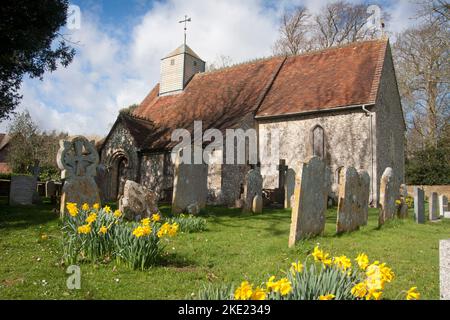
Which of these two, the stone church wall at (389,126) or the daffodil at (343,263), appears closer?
the daffodil at (343,263)

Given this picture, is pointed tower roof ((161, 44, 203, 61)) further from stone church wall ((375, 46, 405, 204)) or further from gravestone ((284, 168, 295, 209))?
→ gravestone ((284, 168, 295, 209))

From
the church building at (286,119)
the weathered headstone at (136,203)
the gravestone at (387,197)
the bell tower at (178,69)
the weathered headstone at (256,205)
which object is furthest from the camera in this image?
the bell tower at (178,69)

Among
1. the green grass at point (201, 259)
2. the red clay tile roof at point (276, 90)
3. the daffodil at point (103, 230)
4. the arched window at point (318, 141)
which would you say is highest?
the red clay tile roof at point (276, 90)

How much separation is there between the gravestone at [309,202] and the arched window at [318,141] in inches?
365

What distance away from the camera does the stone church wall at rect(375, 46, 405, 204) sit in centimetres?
1619

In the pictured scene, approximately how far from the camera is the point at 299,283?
2.90 metres

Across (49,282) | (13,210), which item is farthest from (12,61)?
(49,282)

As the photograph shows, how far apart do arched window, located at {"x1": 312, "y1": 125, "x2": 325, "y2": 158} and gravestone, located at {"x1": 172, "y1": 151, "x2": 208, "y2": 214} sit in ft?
23.5

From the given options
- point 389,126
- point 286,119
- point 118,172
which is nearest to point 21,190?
point 118,172

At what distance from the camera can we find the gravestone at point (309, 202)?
21.9 feet

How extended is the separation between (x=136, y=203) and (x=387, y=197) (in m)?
6.79

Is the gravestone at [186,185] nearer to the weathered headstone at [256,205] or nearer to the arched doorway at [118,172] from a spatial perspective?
the weathered headstone at [256,205]

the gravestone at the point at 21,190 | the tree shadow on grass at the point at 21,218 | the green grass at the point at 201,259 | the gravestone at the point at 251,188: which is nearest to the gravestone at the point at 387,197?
the green grass at the point at 201,259

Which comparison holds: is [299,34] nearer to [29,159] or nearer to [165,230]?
[29,159]
